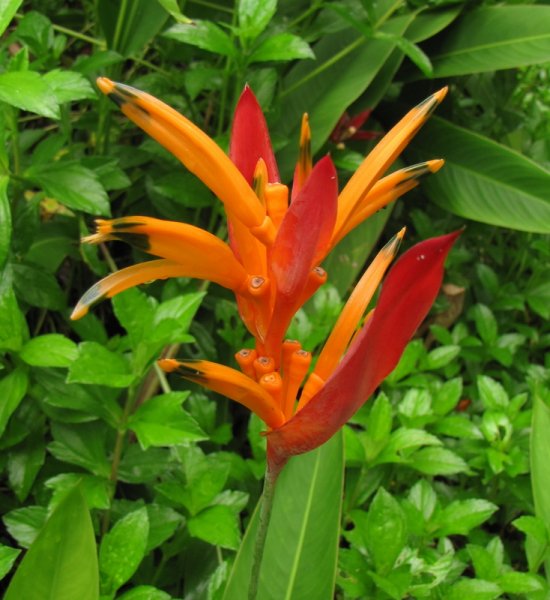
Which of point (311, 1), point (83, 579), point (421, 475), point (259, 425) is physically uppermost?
point (311, 1)

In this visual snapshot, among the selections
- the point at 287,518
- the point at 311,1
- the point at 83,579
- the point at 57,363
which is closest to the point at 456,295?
the point at 311,1

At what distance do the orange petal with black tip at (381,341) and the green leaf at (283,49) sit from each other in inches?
27.6

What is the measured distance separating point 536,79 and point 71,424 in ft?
5.62

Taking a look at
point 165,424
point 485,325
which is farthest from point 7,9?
point 485,325

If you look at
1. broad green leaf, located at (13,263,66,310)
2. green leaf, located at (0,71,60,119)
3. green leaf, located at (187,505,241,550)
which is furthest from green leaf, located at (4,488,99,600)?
broad green leaf, located at (13,263,66,310)

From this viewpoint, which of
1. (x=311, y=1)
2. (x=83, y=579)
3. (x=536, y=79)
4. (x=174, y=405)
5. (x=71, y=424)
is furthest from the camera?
(x=536, y=79)

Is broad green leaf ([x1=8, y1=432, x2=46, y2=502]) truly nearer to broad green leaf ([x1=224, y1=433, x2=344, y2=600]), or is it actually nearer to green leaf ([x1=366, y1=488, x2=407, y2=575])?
broad green leaf ([x1=224, y1=433, x2=344, y2=600])

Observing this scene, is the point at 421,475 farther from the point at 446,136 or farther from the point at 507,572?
the point at 446,136

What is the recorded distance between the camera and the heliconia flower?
0.46 m

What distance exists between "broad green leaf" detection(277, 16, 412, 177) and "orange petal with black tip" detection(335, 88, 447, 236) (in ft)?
3.07

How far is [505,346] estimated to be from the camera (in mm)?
1450

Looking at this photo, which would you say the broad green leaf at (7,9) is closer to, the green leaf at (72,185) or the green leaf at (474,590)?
the green leaf at (72,185)

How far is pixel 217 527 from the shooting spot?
88 centimetres

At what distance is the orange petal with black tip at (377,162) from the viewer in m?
0.51
